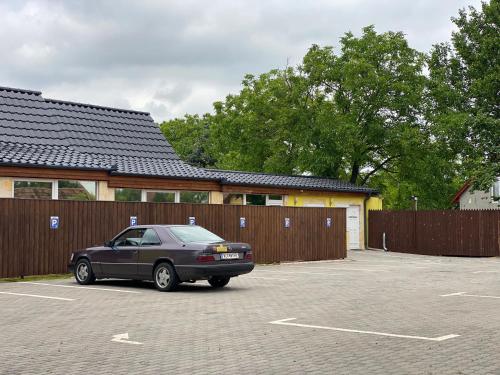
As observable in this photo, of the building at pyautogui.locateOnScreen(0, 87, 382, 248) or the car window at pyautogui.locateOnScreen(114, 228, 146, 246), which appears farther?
the building at pyautogui.locateOnScreen(0, 87, 382, 248)

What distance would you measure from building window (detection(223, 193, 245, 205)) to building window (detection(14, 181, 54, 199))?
818 cm

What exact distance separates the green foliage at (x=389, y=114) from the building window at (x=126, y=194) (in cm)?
1498

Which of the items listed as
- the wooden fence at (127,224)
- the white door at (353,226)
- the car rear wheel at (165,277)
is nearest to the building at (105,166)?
the white door at (353,226)

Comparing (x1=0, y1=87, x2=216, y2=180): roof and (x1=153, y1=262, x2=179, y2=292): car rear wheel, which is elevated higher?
(x1=0, y1=87, x2=216, y2=180): roof

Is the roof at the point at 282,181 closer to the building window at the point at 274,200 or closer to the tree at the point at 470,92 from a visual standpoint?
the building window at the point at 274,200

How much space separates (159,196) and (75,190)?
3834 mm

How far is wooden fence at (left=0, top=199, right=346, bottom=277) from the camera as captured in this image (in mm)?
17906

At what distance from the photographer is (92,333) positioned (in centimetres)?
917

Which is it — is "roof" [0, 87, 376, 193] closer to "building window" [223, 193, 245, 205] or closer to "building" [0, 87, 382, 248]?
"building" [0, 87, 382, 248]

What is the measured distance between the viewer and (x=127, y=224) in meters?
20.3

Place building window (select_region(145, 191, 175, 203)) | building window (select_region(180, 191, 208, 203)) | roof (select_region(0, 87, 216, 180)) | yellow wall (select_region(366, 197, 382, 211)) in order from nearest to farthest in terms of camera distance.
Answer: roof (select_region(0, 87, 216, 180)) → building window (select_region(145, 191, 175, 203)) → building window (select_region(180, 191, 208, 203)) → yellow wall (select_region(366, 197, 382, 211))

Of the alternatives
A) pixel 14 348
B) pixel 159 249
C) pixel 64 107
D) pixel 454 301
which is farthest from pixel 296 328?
pixel 64 107

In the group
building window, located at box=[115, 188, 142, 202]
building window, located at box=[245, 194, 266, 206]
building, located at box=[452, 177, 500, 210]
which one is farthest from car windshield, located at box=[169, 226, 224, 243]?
building, located at box=[452, 177, 500, 210]

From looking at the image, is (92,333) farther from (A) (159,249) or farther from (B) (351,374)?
(A) (159,249)
